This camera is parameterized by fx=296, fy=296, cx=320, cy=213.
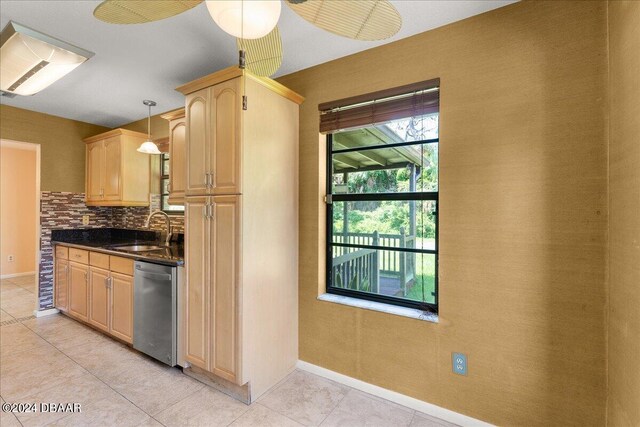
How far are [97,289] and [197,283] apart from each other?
1.61m

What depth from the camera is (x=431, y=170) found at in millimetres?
2037

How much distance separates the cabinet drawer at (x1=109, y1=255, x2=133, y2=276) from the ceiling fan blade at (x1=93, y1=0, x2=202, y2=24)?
2.15 metres

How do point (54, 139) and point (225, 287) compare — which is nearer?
point (225, 287)

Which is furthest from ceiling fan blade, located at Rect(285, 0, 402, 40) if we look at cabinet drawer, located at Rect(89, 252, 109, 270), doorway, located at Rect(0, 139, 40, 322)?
doorway, located at Rect(0, 139, 40, 322)

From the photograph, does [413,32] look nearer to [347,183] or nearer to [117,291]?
[347,183]

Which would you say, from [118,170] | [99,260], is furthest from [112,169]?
[99,260]

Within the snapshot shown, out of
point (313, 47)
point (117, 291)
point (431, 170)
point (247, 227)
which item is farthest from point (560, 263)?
point (117, 291)

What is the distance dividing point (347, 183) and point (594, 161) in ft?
4.84

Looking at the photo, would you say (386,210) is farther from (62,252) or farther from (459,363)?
(62,252)

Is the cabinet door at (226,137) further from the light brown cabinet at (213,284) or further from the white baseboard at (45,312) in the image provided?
the white baseboard at (45,312)

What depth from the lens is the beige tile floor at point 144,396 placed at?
1.85 meters

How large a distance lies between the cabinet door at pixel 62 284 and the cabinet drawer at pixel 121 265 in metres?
1.13

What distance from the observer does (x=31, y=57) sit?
1964mm

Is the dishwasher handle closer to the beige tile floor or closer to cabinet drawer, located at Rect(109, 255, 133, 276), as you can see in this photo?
cabinet drawer, located at Rect(109, 255, 133, 276)
